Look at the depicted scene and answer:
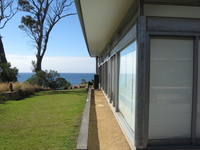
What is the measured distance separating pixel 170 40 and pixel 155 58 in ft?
1.39

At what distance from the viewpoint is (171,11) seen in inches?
130

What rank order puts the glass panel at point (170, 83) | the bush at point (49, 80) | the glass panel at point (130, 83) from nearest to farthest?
the glass panel at point (170, 83) → the glass panel at point (130, 83) → the bush at point (49, 80)

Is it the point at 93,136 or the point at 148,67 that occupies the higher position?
the point at 148,67

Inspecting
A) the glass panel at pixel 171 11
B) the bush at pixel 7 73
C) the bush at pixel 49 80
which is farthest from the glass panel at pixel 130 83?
the bush at pixel 49 80

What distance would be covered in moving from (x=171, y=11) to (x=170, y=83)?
4.37 feet

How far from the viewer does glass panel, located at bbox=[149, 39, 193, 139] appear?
319 cm

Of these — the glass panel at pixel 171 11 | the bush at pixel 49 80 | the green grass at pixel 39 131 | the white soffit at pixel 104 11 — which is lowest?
the green grass at pixel 39 131

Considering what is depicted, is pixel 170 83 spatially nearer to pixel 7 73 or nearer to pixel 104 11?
pixel 104 11

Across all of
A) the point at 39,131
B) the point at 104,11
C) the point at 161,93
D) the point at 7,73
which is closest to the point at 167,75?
the point at 161,93

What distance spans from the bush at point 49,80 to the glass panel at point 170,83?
1465 cm

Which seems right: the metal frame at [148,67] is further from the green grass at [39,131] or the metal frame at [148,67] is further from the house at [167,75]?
the green grass at [39,131]

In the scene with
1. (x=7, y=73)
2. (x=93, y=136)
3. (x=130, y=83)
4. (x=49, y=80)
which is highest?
(x=7, y=73)

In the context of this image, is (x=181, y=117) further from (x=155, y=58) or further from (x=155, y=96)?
(x=155, y=58)

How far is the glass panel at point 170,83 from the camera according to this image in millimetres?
3189
